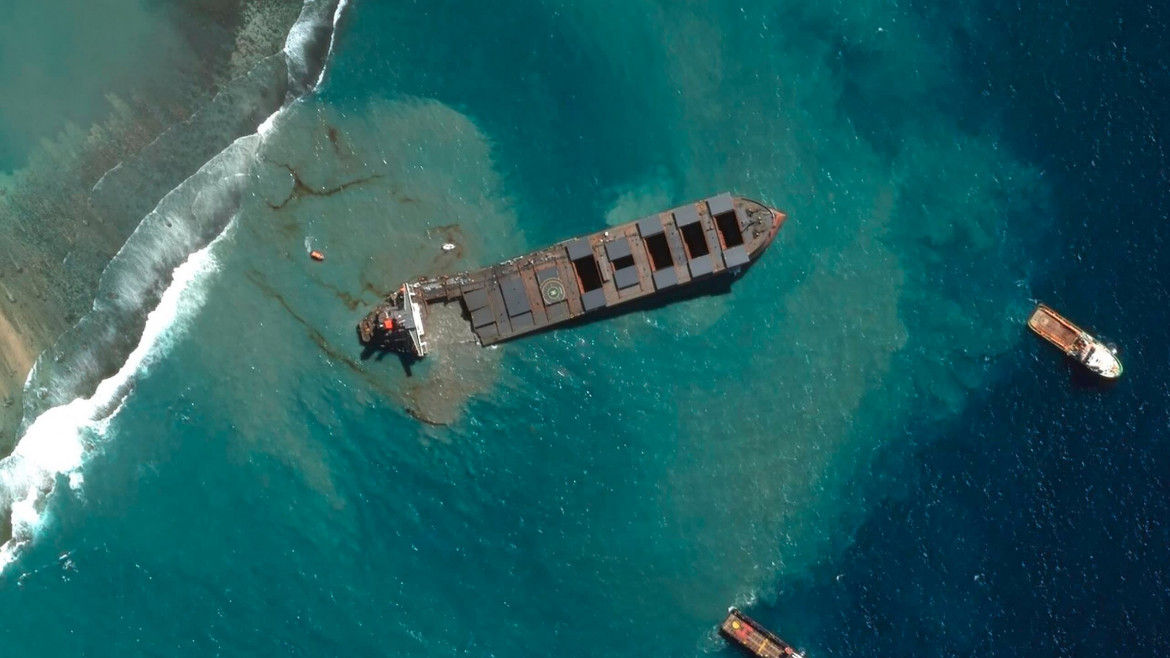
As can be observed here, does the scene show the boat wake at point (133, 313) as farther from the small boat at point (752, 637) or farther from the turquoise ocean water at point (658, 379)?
the small boat at point (752, 637)

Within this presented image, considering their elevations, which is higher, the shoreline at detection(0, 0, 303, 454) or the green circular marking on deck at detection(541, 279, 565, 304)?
the green circular marking on deck at detection(541, 279, 565, 304)

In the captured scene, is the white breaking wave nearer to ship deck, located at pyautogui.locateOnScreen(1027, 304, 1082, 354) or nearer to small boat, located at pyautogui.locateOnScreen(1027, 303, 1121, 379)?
ship deck, located at pyautogui.locateOnScreen(1027, 304, 1082, 354)

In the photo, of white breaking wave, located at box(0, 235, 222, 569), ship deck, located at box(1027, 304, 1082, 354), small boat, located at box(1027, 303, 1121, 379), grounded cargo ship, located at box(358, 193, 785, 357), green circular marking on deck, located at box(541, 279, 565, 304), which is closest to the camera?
grounded cargo ship, located at box(358, 193, 785, 357)

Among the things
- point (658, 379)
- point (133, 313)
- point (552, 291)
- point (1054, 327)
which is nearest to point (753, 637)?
point (658, 379)

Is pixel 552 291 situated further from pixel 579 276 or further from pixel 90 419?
pixel 90 419

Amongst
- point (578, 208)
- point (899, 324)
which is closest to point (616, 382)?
point (578, 208)

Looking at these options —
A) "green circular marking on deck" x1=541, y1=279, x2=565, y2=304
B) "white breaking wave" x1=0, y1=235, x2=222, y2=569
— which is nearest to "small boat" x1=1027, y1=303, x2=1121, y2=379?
"green circular marking on deck" x1=541, y1=279, x2=565, y2=304

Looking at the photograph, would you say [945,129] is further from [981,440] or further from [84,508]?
[84,508]
